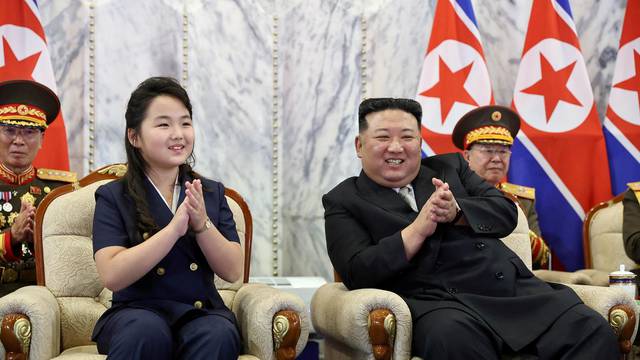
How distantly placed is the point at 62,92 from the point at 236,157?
3.40 feet

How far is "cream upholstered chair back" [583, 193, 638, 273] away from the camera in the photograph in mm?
4031

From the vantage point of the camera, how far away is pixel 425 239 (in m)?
2.74

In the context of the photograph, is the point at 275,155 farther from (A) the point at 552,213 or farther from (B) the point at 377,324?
(B) the point at 377,324

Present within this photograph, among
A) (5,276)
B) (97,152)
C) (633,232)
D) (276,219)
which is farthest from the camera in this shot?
(276,219)

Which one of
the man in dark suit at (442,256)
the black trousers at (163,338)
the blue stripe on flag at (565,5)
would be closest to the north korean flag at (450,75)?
the blue stripe on flag at (565,5)

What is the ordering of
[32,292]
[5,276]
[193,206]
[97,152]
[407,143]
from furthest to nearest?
[97,152]
[5,276]
[407,143]
[32,292]
[193,206]

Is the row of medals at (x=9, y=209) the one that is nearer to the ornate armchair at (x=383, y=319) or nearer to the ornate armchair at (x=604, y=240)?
the ornate armchair at (x=383, y=319)

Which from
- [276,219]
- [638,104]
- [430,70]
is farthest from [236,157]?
[638,104]

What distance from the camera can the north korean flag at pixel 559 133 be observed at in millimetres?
4359

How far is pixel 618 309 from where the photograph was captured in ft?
8.63

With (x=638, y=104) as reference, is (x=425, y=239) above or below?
below

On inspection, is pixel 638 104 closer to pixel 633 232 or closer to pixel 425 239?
pixel 633 232

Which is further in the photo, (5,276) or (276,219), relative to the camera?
(276,219)

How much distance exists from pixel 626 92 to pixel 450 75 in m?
1.02
